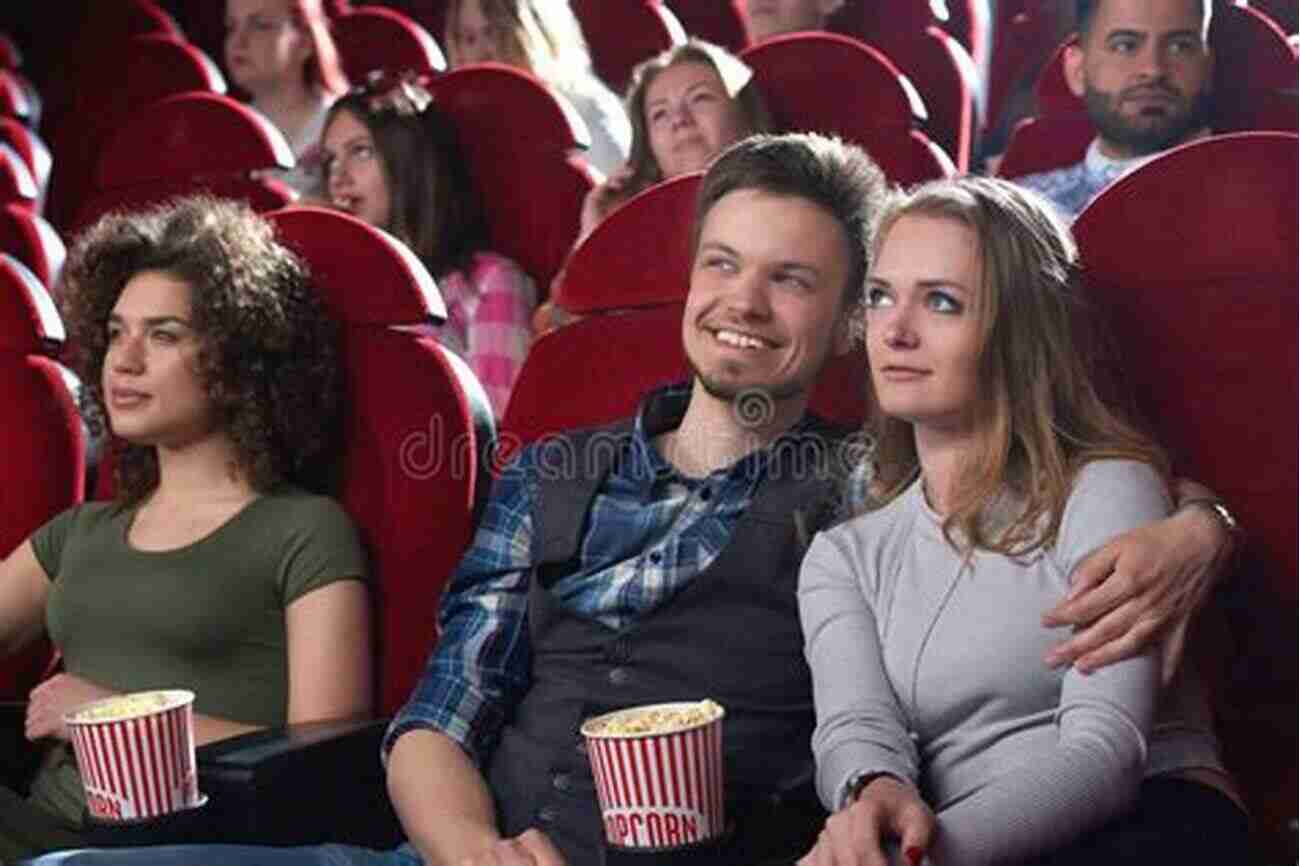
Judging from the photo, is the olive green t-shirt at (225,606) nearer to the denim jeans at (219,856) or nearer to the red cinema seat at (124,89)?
the denim jeans at (219,856)

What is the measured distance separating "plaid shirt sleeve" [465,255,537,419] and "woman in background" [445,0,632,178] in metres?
0.37

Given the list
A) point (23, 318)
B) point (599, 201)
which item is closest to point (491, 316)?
point (599, 201)

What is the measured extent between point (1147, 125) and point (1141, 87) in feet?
0.10

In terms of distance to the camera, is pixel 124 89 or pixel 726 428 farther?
pixel 124 89

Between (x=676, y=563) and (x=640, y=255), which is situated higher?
(x=640, y=255)

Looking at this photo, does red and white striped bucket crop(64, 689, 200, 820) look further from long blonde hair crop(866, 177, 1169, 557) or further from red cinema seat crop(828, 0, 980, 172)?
red cinema seat crop(828, 0, 980, 172)

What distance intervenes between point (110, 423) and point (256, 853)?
0.42 metres

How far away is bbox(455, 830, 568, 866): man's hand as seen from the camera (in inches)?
41.4

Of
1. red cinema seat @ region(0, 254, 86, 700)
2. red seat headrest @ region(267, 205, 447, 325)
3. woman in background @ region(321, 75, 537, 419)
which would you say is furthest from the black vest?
woman in background @ region(321, 75, 537, 419)

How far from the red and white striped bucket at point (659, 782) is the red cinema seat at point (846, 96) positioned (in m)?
1.03

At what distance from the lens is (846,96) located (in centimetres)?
200

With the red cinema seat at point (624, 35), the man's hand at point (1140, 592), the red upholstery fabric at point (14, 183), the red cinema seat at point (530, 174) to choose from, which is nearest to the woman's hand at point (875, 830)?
the man's hand at point (1140, 592)

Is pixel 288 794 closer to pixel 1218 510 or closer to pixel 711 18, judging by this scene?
pixel 1218 510

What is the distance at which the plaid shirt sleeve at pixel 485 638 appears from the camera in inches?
46.2
